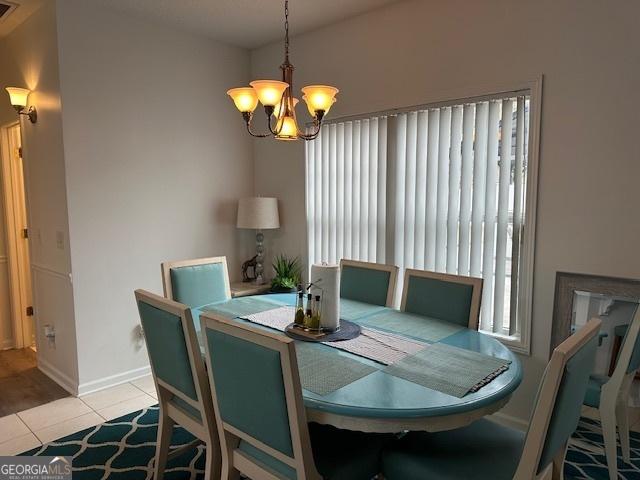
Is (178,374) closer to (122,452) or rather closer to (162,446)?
(162,446)

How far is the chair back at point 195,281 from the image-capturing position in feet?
9.08

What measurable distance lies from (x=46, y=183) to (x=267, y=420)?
280 cm

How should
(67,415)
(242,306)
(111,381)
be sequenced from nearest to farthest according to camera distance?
(242,306) → (67,415) → (111,381)

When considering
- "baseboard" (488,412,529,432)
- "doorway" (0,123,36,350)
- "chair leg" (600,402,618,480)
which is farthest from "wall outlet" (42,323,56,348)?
"chair leg" (600,402,618,480)

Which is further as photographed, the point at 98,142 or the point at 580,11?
the point at 98,142

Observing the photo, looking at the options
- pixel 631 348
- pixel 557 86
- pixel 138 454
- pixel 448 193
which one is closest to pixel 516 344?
pixel 631 348

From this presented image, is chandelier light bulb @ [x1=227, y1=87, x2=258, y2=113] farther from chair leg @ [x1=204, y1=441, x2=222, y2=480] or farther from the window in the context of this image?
chair leg @ [x1=204, y1=441, x2=222, y2=480]

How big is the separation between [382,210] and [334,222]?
0.51m

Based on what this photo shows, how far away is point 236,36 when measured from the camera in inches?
150

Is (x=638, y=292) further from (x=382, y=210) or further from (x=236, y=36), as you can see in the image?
(x=236, y=36)

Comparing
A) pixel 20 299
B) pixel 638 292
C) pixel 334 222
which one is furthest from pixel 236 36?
pixel 638 292

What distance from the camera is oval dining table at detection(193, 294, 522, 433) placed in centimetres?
143

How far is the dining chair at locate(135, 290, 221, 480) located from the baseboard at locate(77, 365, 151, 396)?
1.42m

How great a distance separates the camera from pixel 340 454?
5.45ft
